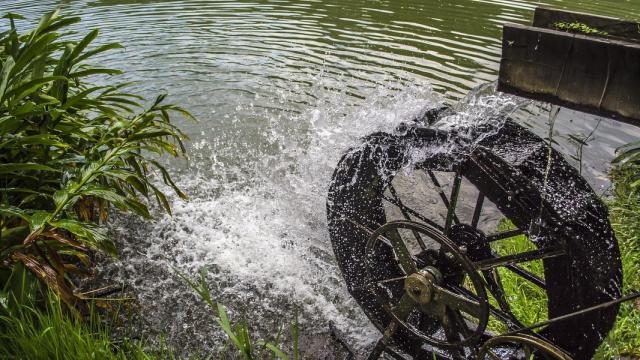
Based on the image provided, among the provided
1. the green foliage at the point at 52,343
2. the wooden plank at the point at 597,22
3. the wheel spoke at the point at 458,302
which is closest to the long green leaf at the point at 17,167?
the green foliage at the point at 52,343

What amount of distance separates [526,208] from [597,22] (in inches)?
44.1

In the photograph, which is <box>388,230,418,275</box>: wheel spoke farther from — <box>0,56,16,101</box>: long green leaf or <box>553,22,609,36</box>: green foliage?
<box>0,56,16,101</box>: long green leaf

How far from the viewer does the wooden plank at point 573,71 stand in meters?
2.34

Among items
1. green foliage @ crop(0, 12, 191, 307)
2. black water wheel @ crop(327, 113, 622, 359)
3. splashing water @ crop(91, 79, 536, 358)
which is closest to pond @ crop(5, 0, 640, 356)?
splashing water @ crop(91, 79, 536, 358)

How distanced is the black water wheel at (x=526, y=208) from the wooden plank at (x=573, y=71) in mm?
646

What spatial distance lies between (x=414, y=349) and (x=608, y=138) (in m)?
4.65

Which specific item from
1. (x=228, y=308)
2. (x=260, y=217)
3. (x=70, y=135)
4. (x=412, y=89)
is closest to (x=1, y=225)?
(x=70, y=135)

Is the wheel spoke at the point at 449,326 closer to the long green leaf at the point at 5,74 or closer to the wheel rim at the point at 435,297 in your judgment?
the wheel rim at the point at 435,297

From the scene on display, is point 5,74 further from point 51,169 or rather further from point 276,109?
point 276,109

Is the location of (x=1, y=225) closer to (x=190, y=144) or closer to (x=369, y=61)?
(x=190, y=144)

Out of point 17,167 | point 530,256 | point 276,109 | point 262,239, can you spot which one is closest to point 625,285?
point 530,256

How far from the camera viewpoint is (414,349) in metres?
3.93

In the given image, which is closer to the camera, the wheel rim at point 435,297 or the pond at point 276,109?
the wheel rim at point 435,297

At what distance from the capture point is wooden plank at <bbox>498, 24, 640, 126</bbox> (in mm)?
2340
